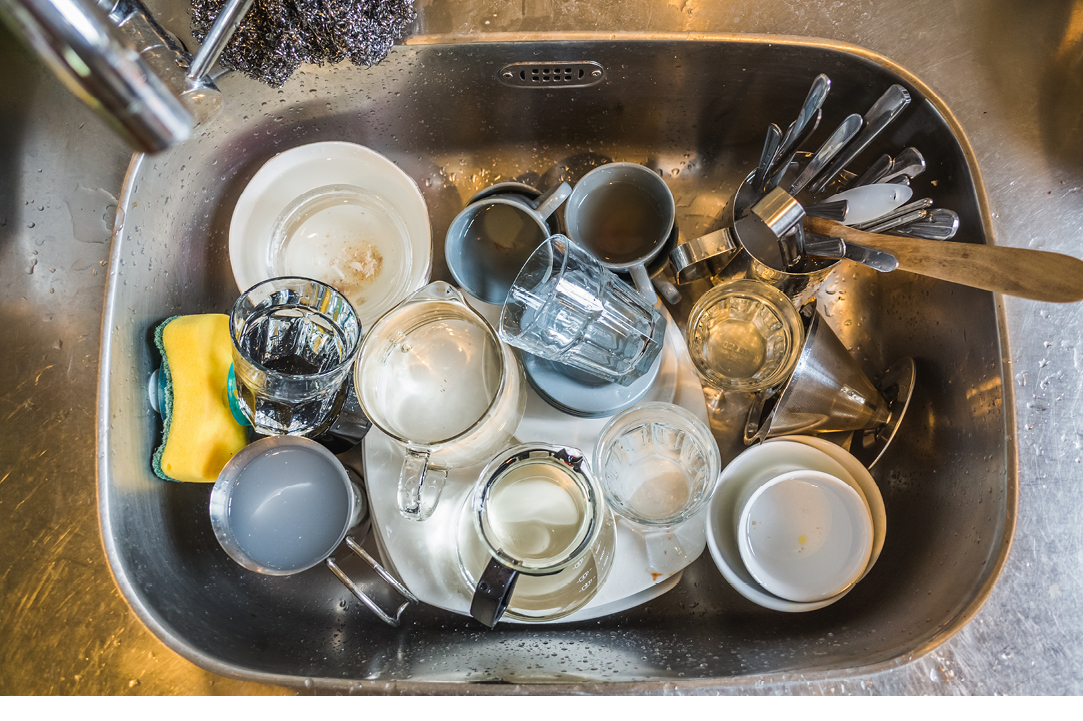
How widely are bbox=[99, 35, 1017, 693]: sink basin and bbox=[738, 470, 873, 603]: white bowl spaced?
5cm

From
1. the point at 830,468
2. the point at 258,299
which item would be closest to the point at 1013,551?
the point at 830,468

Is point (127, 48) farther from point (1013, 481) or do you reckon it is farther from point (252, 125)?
point (1013, 481)

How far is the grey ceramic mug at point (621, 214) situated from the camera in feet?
2.40

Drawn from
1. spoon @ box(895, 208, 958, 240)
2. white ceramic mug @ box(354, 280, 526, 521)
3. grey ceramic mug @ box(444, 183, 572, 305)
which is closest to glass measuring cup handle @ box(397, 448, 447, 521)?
white ceramic mug @ box(354, 280, 526, 521)

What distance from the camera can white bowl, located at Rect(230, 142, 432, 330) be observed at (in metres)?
0.72

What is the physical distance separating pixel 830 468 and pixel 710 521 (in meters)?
0.15

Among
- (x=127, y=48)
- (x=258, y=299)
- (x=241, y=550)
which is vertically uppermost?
(x=127, y=48)

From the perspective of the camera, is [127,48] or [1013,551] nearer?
[127,48]

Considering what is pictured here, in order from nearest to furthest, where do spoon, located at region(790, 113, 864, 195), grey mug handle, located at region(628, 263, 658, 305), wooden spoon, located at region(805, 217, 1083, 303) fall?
wooden spoon, located at region(805, 217, 1083, 303) → spoon, located at region(790, 113, 864, 195) → grey mug handle, located at region(628, 263, 658, 305)

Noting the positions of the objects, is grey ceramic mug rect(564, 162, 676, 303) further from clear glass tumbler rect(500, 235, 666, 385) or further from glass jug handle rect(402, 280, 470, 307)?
glass jug handle rect(402, 280, 470, 307)

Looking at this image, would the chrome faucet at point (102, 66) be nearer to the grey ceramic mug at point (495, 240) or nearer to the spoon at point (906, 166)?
the grey ceramic mug at point (495, 240)

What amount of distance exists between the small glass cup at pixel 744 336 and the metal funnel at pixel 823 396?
0.06 ft

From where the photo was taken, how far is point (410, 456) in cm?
59
